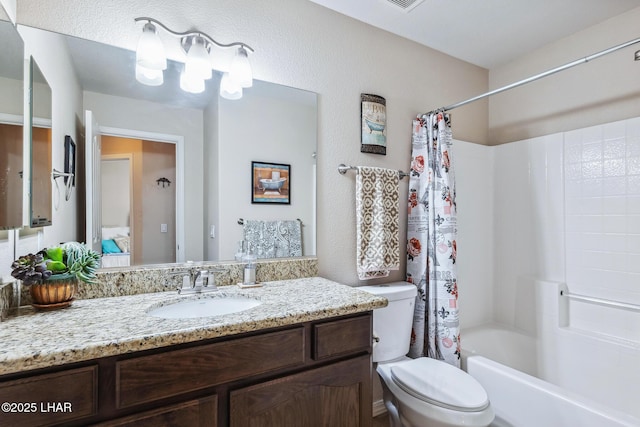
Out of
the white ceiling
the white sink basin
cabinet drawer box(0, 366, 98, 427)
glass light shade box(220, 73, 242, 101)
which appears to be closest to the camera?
cabinet drawer box(0, 366, 98, 427)

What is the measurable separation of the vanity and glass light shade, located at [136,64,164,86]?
0.93 metres

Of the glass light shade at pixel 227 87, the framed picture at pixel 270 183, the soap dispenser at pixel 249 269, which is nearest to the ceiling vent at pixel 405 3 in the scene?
the glass light shade at pixel 227 87

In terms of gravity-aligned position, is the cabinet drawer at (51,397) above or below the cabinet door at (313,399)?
above

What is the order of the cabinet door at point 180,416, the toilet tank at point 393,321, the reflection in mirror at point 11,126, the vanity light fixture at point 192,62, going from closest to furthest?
the cabinet door at point 180,416 → the reflection in mirror at point 11,126 → the vanity light fixture at point 192,62 → the toilet tank at point 393,321

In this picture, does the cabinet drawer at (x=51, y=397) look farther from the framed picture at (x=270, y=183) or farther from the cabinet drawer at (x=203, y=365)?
the framed picture at (x=270, y=183)

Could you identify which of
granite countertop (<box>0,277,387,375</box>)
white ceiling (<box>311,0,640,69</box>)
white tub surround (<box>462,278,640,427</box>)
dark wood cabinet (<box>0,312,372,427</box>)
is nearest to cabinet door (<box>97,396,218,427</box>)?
dark wood cabinet (<box>0,312,372,427</box>)

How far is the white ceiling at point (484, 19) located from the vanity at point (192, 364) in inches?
64.8

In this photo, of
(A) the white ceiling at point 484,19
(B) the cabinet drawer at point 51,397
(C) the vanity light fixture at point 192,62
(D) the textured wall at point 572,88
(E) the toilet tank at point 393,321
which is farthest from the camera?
(D) the textured wall at point 572,88

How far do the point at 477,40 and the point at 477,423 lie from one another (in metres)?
2.30

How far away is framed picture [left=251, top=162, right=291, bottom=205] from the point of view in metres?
1.66

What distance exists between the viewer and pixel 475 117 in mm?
2611

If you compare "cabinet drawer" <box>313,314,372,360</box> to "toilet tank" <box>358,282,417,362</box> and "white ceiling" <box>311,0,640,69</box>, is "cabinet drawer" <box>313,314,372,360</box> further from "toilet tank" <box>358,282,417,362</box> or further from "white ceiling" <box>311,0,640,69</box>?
"white ceiling" <box>311,0,640,69</box>

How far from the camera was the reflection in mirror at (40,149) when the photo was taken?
111 cm

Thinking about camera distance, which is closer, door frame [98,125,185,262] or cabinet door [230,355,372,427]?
cabinet door [230,355,372,427]
